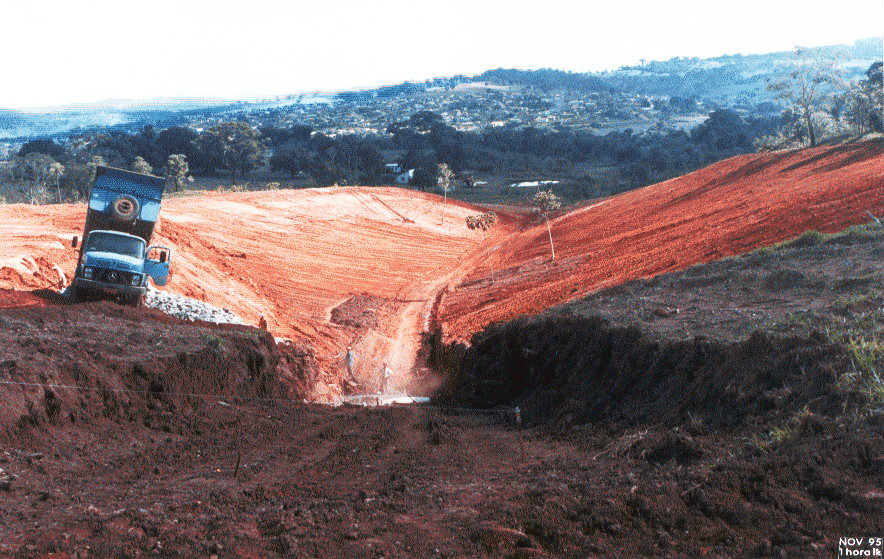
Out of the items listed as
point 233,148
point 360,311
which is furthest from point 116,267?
point 233,148

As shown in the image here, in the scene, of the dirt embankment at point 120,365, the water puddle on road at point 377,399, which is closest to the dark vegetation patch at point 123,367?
the dirt embankment at point 120,365

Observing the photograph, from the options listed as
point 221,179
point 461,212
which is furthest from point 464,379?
point 221,179

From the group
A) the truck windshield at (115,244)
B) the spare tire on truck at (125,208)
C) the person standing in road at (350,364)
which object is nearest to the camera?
the truck windshield at (115,244)

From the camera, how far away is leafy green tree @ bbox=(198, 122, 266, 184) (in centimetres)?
9369

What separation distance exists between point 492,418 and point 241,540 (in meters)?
8.27

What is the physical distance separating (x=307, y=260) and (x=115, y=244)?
17.0 metres

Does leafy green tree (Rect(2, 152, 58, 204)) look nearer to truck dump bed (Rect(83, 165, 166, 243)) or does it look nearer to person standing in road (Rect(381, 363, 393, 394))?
truck dump bed (Rect(83, 165, 166, 243))

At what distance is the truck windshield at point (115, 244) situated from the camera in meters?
18.9

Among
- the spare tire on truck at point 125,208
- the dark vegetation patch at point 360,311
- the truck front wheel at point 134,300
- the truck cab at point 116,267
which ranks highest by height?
the spare tire on truck at point 125,208

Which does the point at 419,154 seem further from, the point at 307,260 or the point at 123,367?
the point at 123,367

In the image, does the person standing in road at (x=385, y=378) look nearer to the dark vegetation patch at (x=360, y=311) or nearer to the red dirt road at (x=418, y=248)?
the red dirt road at (x=418, y=248)

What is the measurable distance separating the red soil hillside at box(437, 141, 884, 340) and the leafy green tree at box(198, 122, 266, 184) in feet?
195

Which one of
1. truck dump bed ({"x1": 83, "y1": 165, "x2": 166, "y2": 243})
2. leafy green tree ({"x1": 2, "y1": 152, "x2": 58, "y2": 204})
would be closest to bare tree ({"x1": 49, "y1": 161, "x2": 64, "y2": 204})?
leafy green tree ({"x1": 2, "y1": 152, "x2": 58, "y2": 204})

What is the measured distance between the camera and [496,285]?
30234mm
